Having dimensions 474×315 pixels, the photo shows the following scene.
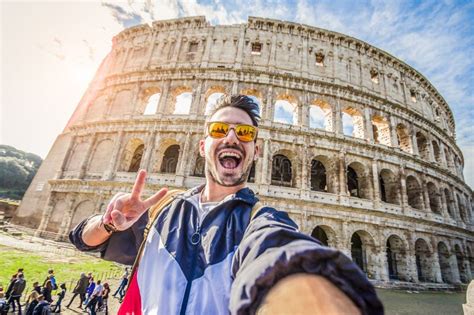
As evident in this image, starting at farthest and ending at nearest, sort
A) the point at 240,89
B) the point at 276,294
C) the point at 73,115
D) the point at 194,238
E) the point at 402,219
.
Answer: the point at 73,115 → the point at 240,89 → the point at 402,219 → the point at 194,238 → the point at 276,294

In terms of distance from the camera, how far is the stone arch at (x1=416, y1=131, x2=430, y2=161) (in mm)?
16562

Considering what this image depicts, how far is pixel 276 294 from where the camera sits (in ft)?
2.07

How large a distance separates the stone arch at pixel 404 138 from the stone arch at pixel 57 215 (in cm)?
2411

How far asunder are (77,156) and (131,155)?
4.41 meters

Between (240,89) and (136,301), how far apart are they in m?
14.3

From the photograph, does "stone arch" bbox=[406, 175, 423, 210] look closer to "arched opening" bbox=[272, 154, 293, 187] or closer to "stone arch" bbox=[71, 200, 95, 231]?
"arched opening" bbox=[272, 154, 293, 187]

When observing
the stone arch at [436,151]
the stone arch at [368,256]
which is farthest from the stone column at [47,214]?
the stone arch at [436,151]

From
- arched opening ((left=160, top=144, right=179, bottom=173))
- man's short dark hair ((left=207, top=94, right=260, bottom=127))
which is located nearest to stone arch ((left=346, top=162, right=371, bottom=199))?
arched opening ((left=160, top=144, right=179, bottom=173))

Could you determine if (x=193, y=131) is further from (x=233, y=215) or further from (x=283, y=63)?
(x=233, y=215)

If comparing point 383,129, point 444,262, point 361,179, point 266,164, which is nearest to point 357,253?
point 361,179

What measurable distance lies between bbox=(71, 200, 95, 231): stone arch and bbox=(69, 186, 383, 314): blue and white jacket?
1387 cm

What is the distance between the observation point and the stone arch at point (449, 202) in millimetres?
16070

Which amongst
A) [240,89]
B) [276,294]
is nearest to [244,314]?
[276,294]

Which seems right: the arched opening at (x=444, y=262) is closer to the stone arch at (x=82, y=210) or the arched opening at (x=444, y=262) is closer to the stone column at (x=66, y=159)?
the stone arch at (x=82, y=210)
